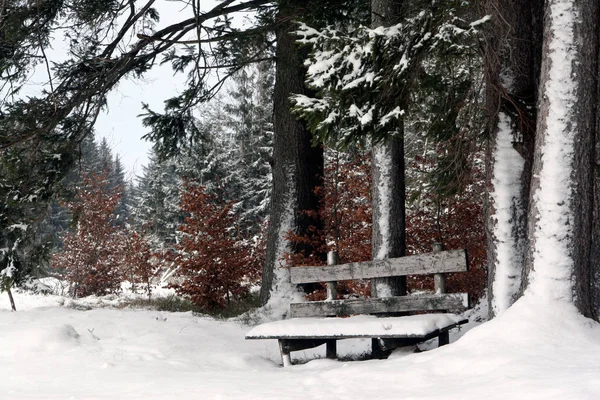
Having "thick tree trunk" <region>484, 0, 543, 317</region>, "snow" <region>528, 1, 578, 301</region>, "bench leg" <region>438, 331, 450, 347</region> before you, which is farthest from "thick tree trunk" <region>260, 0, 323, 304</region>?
"snow" <region>528, 1, 578, 301</region>

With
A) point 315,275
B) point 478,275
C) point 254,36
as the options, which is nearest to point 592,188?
point 315,275

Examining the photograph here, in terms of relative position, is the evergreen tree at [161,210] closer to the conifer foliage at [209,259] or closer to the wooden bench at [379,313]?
the conifer foliage at [209,259]

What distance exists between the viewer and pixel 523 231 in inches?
243

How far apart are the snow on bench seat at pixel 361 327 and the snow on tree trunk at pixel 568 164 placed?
1.13 metres

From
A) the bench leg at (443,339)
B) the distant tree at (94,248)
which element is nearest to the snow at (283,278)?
the bench leg at (443,339)

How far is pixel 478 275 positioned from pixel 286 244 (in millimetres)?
3636

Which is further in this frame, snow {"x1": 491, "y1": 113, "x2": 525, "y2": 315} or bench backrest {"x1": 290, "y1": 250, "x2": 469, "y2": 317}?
bench backrest {"x1": 290, "y1": 250, "x2": 469, "y2": 317}

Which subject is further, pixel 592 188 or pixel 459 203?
pixel 459 203

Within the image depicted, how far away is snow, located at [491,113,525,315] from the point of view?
611cm

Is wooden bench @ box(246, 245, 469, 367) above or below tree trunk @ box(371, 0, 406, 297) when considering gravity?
below

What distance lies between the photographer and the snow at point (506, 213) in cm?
611

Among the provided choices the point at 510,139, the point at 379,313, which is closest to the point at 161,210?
the point at 379,313

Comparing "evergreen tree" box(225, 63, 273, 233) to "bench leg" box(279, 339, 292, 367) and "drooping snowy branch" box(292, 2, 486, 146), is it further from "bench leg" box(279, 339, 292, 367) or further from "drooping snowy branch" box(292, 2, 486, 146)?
"drooping snowy branch" box(292, 2, 486, 146)

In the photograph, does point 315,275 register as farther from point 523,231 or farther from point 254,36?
point 254,36
